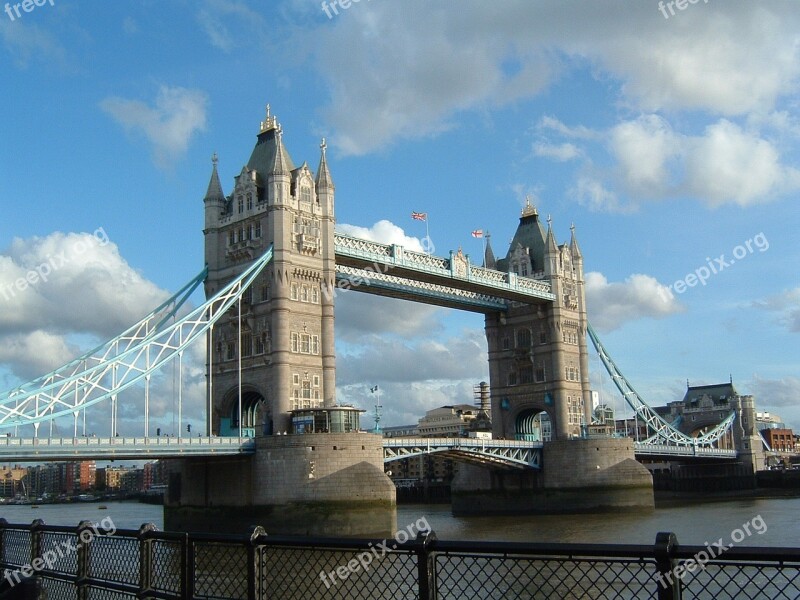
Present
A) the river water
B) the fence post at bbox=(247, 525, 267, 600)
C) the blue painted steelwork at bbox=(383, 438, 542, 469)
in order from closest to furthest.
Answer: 1. the fence post at bbox=(247, 525, 267, 600)
2. the river water
3. the blue painted steelwork at bbox=(383, 438, 542, 469)

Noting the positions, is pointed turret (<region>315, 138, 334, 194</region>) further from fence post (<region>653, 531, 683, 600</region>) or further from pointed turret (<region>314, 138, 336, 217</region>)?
fence post (<region>653, 531, 683, 600</region>)

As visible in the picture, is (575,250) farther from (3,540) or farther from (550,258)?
(3,540)

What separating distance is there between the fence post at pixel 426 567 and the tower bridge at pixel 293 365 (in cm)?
3445

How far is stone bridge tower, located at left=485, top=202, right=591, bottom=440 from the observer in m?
68.3

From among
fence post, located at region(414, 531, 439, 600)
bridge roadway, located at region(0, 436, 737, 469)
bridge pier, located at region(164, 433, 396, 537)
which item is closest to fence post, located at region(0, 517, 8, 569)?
fence post, located at region(414, 531, 439, 600)

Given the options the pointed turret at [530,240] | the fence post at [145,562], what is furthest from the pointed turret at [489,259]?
the fence post at [145,562]

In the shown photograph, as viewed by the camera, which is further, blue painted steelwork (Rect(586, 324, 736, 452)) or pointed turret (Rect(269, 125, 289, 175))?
blue painted steelwork (Rect(586, 324, 736, 452))

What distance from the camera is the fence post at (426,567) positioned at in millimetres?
6371

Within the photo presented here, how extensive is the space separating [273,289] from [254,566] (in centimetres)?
4233

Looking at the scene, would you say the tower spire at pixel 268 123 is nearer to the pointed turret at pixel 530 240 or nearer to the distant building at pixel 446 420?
the pointed turret at pixel 530 240

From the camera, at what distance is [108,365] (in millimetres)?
42344

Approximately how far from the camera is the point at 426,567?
6.42 meters

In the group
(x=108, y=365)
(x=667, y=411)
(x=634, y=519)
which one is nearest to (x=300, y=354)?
(x=108, y=365)

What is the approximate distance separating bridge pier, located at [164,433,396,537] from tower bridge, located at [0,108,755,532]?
8cm
